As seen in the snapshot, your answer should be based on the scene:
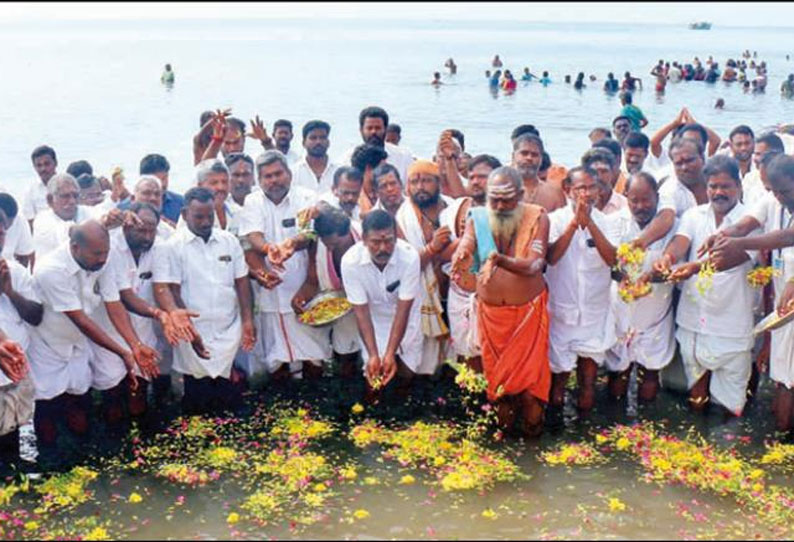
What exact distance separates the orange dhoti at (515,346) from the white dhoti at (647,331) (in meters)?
1.06

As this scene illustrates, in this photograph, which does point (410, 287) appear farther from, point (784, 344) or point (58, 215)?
point (58, 215)

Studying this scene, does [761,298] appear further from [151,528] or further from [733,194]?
[151,528]

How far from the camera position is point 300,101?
42844 mm

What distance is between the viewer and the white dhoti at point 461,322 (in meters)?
7.49

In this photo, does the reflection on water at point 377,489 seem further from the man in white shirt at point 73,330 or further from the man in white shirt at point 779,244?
the man in white shirt at point 73,330

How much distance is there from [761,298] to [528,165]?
2.34 m

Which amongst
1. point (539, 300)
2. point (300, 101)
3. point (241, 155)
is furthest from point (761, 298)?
point (300, 101)

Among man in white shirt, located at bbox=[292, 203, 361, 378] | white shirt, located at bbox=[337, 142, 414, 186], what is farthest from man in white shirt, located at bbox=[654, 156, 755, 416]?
white shirt, located at bbox=[337, 142, 414, 186]

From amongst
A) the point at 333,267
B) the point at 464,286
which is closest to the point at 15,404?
the point at 333,267

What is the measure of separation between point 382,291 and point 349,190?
1055mm

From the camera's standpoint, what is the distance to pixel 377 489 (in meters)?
6.26

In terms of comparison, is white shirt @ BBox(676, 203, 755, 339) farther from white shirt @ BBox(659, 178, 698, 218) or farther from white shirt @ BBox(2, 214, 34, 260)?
white shirt @ BBox(2, 214, 34, 260)

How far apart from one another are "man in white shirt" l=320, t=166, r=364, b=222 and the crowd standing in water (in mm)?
18

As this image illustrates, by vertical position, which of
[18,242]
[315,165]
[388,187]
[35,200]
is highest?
[315,165]
